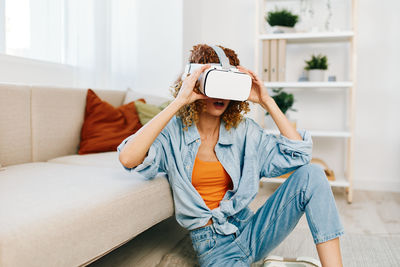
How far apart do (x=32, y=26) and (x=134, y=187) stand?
1.43 m

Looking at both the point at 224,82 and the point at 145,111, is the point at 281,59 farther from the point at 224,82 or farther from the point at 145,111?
the point at 224,82

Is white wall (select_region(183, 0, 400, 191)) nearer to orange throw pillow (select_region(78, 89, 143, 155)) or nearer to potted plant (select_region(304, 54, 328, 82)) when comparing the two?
potted plant (select_region(304, 54, 328, 82))

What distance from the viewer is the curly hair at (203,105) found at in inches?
45.8

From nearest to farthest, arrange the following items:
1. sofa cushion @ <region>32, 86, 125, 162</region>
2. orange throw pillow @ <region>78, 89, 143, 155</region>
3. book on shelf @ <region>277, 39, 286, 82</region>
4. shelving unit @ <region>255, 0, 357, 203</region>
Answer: sofa cushion @ <region>32, 86, 125, 162</region>, orange throw pillow @ <region>78, 89, 143, 155</region>, shelving unit @ <region>255, 0, 357, 203</region>, book on shelf @ <region>277, 39, 286, 82</region>

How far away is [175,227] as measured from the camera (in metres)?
1.88

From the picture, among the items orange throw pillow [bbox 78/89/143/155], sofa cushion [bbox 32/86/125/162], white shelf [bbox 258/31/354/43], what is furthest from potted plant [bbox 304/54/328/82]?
sofa cushion [bbox 32/86/125/162]

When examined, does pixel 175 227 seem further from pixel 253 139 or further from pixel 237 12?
pixel 237 12

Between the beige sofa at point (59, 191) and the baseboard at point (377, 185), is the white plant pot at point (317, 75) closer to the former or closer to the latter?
the baseboard at point (377, 185)

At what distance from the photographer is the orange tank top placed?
119cm

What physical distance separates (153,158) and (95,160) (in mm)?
636

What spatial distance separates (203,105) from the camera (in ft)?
3.91

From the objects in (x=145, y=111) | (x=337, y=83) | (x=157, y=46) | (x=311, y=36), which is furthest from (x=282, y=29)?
(x=145, y=111)

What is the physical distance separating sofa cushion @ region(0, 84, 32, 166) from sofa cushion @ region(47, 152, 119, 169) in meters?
0.15

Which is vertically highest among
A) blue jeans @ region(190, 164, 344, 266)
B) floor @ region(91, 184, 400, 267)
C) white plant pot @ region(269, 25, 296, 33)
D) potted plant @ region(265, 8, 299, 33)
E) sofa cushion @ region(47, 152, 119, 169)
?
potted plant @ region(265, 8, 299, 33)
